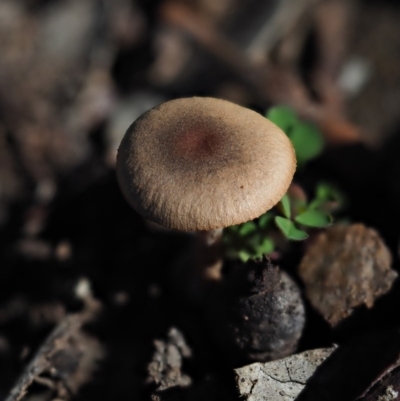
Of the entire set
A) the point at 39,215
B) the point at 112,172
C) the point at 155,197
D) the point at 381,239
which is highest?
the point at 155,197

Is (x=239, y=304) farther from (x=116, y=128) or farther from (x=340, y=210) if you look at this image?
(x=116, y=128)

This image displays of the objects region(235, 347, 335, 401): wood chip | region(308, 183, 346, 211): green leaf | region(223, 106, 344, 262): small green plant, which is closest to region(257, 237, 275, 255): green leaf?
region(223, 106, 344, 262): small green plant

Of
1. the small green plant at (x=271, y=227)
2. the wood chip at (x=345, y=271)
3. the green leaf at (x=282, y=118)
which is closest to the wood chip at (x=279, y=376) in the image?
the wood chip at (x=345, y=271)

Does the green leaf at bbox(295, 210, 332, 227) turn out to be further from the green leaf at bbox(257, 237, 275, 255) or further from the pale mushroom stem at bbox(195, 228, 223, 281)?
the pale mushroom stem at bbox(195, 228, 223, 281)

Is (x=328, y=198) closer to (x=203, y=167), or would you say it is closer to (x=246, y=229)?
(x=246, y=229)

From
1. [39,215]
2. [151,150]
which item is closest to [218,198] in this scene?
[151,150]

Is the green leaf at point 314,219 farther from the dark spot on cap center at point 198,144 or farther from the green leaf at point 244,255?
the dark spot on cap center at point 198,144

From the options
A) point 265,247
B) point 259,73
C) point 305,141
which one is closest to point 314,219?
point 265,247
